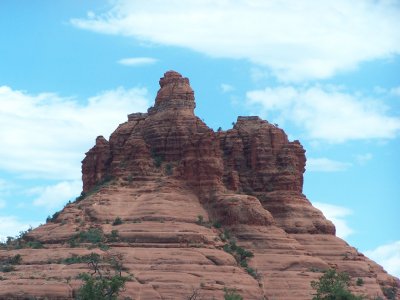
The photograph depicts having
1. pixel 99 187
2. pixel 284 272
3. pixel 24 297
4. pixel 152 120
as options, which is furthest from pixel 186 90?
pixel 24 297

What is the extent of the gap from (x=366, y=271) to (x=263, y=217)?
13.3 metres

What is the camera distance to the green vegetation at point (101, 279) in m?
98.5

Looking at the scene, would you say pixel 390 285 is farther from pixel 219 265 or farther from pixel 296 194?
pixel 219 265

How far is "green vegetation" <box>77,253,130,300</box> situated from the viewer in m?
98.5

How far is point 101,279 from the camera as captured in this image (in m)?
104

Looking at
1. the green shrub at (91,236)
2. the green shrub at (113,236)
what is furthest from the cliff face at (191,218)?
the green shrub at (91,236)

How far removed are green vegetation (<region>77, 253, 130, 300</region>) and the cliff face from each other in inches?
50.6

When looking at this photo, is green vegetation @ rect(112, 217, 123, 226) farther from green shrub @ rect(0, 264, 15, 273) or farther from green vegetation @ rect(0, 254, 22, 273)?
green shrub @ rect(0, 264, 15, 273)

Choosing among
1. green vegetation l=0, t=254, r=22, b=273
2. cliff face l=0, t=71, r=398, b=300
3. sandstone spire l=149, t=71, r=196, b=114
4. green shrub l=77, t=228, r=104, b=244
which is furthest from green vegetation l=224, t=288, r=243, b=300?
sandstone spire l=149, t=71, r=196, b=114

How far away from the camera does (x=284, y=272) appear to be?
118 metres

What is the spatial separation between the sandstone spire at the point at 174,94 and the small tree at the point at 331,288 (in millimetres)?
33892

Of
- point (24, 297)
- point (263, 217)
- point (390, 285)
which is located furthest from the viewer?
point (390, 285)

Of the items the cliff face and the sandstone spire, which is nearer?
the cliff face

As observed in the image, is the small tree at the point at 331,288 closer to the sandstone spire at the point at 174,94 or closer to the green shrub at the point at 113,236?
the green shrub at the point at 113,236
